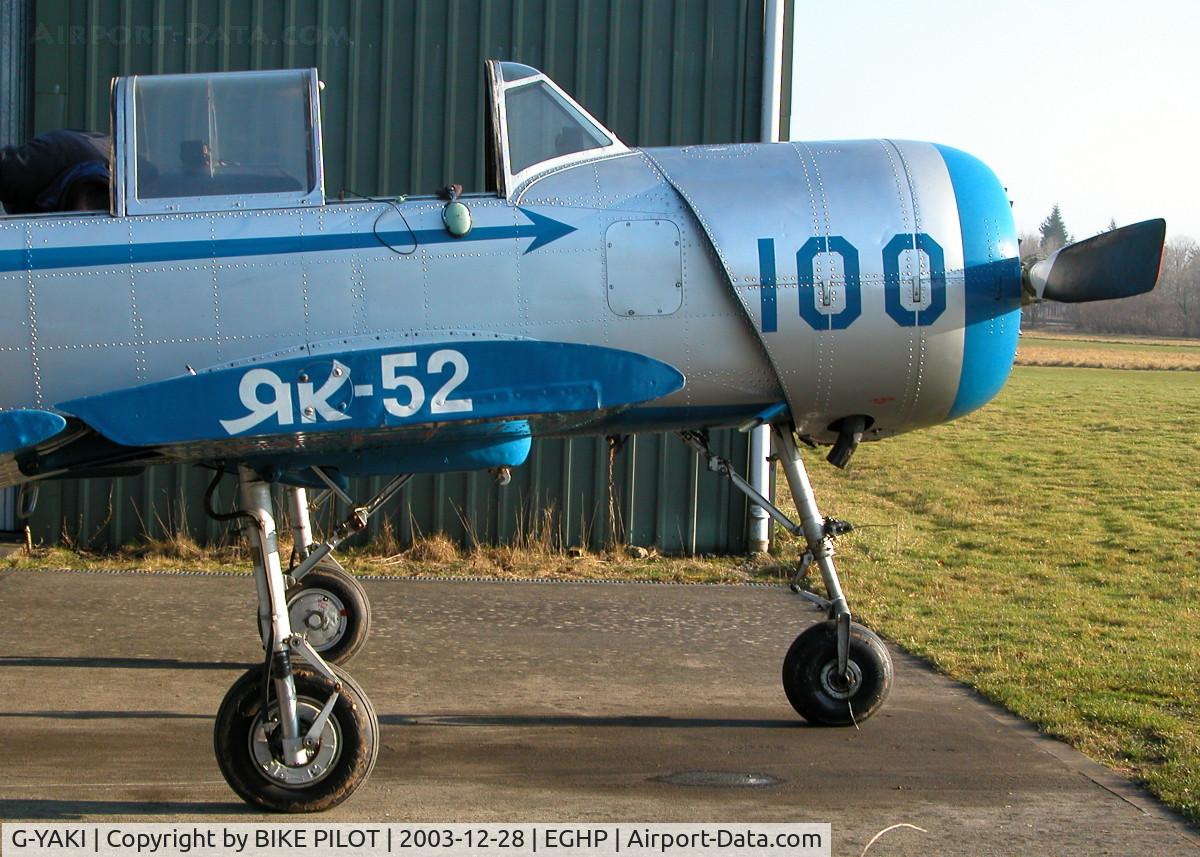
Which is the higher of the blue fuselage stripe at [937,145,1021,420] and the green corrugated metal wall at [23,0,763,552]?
the green corrugated metal wall at [23,0,763,552]

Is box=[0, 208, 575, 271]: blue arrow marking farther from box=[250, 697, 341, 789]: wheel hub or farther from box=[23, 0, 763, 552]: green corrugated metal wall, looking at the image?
box=[23, 0, 763, 552]: green corrugated metal wall

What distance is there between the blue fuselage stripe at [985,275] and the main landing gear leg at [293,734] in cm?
262

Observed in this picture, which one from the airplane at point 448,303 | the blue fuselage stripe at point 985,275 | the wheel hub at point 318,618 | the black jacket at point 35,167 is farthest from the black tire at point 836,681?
the black jacket at point 35,167

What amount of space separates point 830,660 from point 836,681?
Result: 11 centimetres

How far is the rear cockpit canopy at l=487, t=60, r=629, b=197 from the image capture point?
204 inches

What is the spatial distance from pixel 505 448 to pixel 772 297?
1.19 m

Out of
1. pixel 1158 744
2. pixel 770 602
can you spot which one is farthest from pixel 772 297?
pixel 770 602

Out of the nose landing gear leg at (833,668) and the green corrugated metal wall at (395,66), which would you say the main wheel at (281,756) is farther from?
the green corrugated metal wall at (395,66)

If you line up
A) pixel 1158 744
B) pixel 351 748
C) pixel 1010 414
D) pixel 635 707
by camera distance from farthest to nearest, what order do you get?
1. pixel 1010 414
2. pixel 635 707
3. pixel 1158 744
4. pixel 351 748

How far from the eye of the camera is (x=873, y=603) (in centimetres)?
905

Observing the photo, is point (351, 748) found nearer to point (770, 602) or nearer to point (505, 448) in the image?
point (505, 448)

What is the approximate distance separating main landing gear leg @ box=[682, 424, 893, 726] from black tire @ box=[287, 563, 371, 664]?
2.14m

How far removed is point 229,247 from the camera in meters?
4.88

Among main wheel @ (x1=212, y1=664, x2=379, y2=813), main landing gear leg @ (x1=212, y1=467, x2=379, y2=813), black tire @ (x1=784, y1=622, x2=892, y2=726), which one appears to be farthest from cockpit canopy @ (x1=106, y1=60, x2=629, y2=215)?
black tire @ (x1=784, y1=622, x2=892, y2=726)
